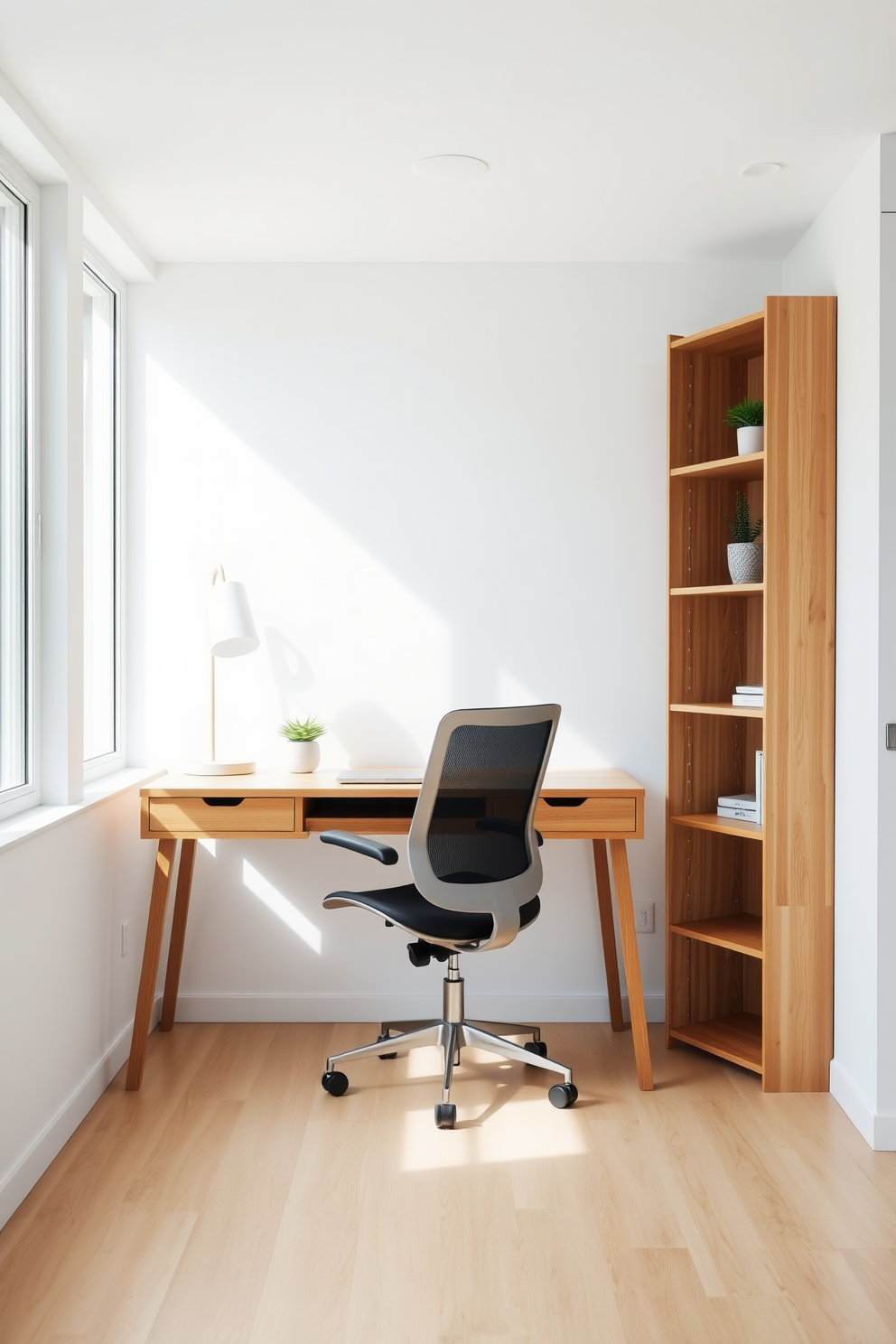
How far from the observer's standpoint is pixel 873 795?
2578mm

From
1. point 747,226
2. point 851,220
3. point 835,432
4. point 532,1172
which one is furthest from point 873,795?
point 747,226

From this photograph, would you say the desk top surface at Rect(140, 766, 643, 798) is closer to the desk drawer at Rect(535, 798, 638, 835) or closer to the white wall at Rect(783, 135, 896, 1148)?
the desk drawer at Rect(535, 798, 638, 835)

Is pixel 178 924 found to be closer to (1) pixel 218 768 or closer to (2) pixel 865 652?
(1) pixel 218 768

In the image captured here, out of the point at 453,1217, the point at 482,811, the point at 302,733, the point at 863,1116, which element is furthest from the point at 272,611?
the point at 863,1116

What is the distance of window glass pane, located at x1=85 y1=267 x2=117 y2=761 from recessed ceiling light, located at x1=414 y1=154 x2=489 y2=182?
3.82 feet

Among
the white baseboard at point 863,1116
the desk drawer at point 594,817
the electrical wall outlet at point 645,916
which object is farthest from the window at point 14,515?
the white baseboard at point 863,1116

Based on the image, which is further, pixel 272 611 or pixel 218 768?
pixel 272 611

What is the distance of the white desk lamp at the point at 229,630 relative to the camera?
122 inches

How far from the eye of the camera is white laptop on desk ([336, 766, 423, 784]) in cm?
305

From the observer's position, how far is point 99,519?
3.33 metres

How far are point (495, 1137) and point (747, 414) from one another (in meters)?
2.15

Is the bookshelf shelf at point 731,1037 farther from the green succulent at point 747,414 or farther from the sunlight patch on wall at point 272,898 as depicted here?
the green succulent at point 747,414

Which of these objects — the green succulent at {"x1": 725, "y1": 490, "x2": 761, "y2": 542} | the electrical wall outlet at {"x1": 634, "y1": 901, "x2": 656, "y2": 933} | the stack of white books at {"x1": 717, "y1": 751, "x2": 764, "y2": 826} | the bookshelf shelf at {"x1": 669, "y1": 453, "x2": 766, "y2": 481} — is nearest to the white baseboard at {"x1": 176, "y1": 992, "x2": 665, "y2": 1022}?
the electrical wall outlet at {"x1": 634, "y1": 901, "x2": 656, "y2": 933}

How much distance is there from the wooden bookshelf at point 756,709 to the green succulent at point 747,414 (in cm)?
14
